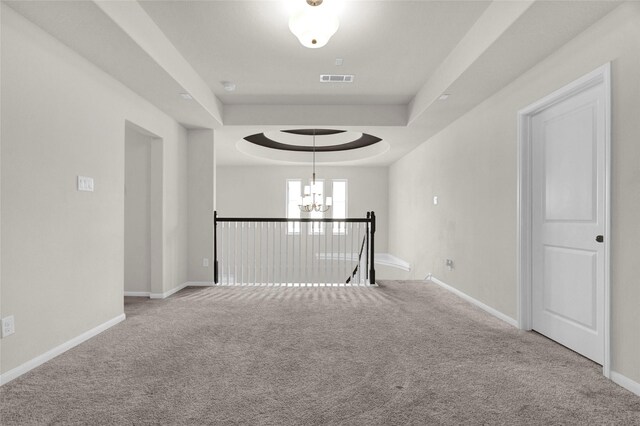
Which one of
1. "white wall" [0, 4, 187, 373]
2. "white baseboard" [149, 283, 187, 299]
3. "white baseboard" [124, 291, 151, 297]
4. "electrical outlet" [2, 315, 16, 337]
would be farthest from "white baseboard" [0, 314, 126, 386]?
"white baseboard" [124, 291, 151, 297]

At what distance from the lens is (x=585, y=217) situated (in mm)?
2912

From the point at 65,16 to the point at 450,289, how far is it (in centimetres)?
522

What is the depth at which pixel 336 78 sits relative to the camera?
470 centimetres

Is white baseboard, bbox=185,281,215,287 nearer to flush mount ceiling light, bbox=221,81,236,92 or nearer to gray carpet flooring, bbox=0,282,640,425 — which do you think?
gray carpet flooring, bbox=0,282,640,425

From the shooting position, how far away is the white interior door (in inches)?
108

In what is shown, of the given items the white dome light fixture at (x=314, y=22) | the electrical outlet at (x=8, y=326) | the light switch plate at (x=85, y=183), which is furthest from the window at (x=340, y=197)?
the electrical outlet at (x=8, y=326)

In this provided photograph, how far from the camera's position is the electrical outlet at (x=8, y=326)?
2420mm

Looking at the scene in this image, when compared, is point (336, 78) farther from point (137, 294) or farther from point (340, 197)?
point (340, 197)

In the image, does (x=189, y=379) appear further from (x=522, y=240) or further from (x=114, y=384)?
(x=522, y=240)

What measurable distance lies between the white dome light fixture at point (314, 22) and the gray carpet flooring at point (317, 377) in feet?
7.69

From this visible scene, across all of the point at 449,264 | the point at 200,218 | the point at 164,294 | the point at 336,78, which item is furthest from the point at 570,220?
the point at 200,218

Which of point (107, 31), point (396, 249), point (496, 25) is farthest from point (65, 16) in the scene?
point (396, 249)

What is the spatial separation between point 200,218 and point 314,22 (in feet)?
13.1

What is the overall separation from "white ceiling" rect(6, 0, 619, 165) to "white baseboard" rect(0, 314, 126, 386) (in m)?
2.34
